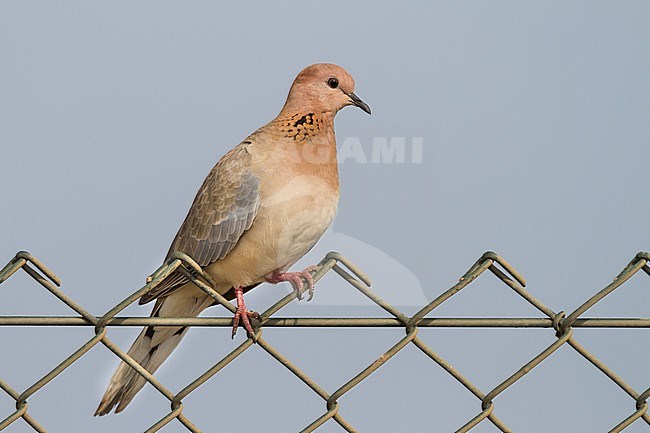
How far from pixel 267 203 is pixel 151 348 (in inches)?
22.0

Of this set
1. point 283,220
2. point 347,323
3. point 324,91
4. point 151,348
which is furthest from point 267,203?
point 347,323

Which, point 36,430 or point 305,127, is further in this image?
point 305,127

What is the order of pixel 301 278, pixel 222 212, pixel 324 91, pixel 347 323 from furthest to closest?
pixel 324 91 → pixel 222 212 → pixel 301 278 → pixel 347 323

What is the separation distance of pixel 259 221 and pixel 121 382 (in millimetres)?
706

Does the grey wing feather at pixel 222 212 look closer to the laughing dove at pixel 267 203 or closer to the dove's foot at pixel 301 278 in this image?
the laughing dove at pixel 267 203

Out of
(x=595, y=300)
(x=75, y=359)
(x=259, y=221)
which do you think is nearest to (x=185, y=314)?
(x=259, y=221)

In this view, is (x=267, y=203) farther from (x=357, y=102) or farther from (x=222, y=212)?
(x=357, y=102)

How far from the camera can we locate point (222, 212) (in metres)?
3.11

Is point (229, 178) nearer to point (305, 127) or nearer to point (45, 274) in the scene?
point (305, 127)

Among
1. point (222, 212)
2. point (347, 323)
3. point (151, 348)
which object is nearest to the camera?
point (347, 323)

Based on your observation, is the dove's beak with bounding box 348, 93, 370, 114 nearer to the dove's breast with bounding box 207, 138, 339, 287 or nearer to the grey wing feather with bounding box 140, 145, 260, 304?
the dove's breast with bounding box 207, 138, 339, 287

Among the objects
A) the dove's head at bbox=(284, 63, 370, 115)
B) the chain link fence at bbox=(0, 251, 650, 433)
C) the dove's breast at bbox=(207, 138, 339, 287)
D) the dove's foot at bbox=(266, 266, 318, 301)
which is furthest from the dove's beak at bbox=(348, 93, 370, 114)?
the chain link fence at bbox=(0, 251, 650, 433)

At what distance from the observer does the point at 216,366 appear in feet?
6.21

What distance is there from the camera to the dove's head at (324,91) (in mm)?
3236
